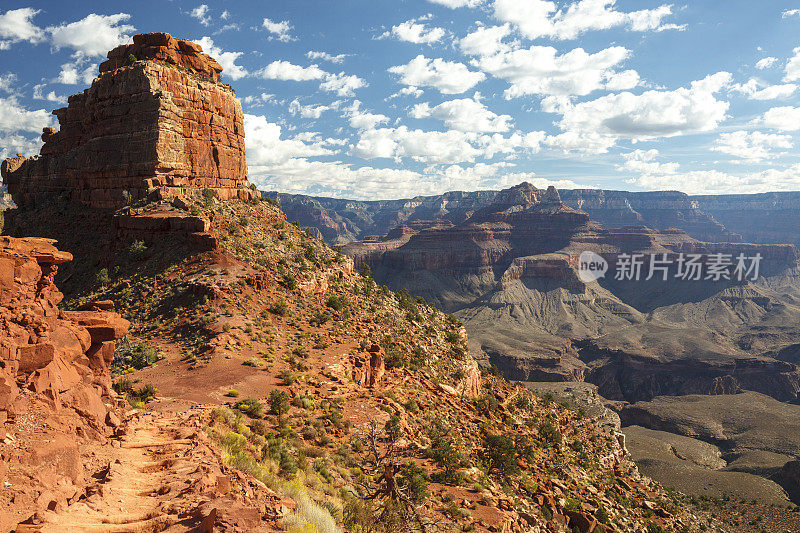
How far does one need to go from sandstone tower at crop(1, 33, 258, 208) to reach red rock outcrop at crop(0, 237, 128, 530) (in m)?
34.8

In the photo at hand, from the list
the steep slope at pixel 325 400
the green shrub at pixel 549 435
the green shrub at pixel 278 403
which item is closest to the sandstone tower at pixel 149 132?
the steep slope at pixel 325 400

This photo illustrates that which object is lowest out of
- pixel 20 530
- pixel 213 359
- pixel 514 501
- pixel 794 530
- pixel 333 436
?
pixel 794 530

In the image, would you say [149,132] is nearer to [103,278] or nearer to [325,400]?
[103,278]

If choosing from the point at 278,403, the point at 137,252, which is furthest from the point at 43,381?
the point at 137,252

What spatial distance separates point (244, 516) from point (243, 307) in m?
26.7

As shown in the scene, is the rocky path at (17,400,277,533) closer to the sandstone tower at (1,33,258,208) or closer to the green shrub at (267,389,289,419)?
the green shrub at (267,389,289,419)

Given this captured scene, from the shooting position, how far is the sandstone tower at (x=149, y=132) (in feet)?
140

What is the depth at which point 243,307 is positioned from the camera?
33594 mm

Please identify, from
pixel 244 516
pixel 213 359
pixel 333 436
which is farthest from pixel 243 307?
pixel 244 516

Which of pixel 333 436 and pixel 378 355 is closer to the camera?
pixel 333 436

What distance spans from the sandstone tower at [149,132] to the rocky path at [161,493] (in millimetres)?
37327

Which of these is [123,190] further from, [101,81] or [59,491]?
[59,491]

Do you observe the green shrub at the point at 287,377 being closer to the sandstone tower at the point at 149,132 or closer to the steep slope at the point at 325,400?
the steep slope at the point at 325,400

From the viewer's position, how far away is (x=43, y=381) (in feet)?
33.4
